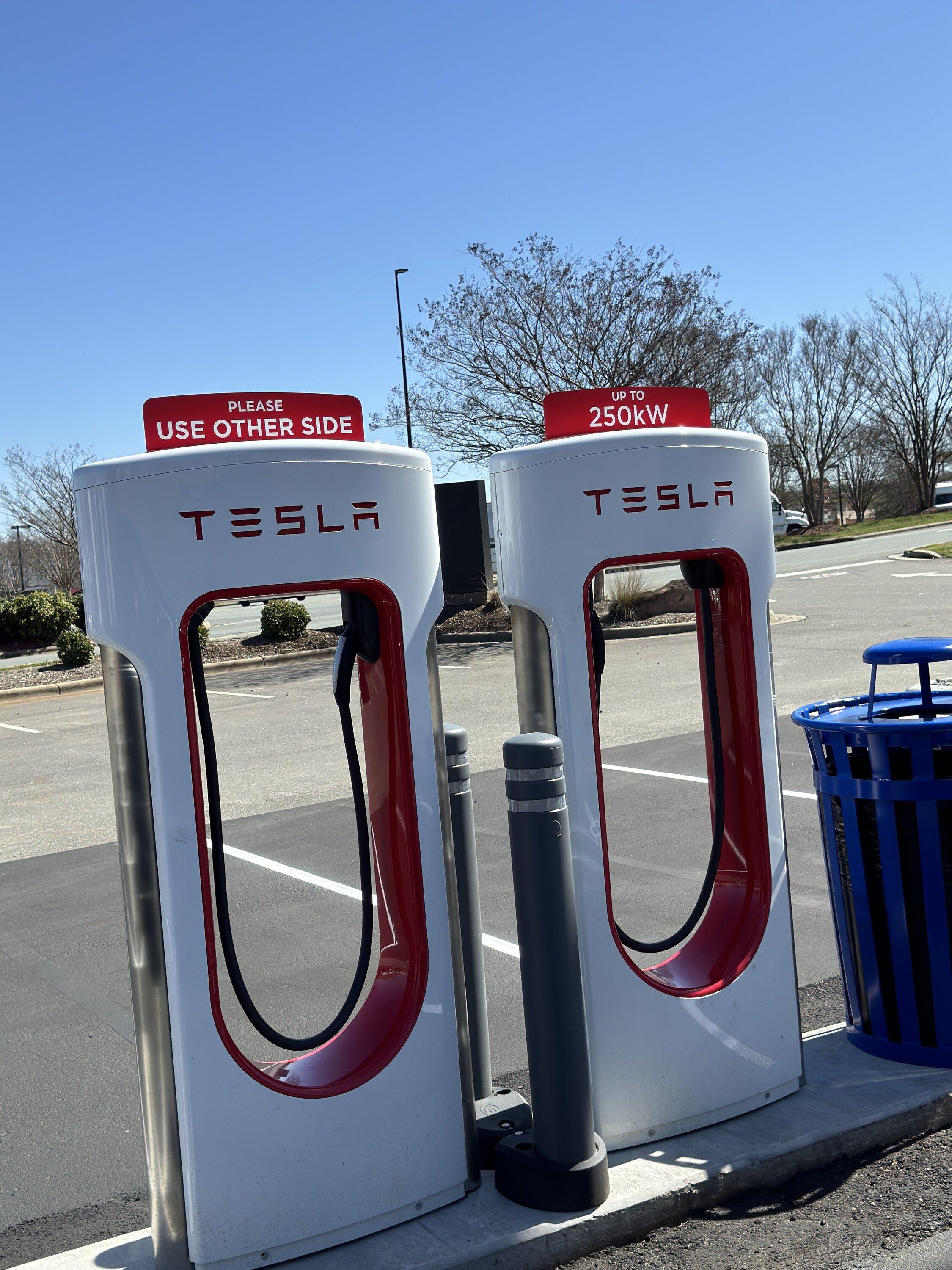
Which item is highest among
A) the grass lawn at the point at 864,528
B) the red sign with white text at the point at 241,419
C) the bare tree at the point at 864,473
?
the bare tree at the point at 864,473

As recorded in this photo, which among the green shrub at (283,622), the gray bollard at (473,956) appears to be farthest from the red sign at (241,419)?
the green shrub at (283,622)

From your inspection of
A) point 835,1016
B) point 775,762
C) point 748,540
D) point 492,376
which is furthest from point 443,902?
point 492,376

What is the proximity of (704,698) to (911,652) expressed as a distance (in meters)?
0.62

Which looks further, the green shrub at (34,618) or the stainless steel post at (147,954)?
the green shrub at (34,618)

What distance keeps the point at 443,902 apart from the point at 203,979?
62cm

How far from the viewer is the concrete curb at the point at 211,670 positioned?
58.2 feet

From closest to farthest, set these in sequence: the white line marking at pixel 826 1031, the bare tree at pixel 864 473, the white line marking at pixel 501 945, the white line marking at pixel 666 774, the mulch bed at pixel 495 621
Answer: the white line marking at pixel 826 1031
the white line marking at pixel 501 945
the white line marking at pixel 666 774
the mulch bed at pixel 495 621
the bare tree at pixel 864 473

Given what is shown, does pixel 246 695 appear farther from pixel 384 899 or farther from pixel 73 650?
pixel 384 899

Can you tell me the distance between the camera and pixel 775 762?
11.2 feet

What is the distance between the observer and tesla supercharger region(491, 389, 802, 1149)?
3.05m

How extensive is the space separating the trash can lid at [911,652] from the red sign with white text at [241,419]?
173 cm

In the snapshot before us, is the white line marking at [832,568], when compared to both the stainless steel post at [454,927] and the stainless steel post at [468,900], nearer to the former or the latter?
the stainless steel post at [468,900]

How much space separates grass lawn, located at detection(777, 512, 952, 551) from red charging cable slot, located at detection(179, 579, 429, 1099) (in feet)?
127

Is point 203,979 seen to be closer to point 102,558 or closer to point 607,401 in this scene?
point 102,558
